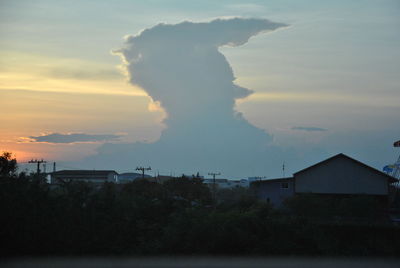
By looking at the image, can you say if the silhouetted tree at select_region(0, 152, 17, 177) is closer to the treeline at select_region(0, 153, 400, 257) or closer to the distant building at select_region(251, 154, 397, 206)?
the treeline at select_region(0, 153, 400, 257)

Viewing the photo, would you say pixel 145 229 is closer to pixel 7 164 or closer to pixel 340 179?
pixel 7 164

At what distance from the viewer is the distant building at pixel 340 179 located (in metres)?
46.1

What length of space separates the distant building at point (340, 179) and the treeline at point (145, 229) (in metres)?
27.7

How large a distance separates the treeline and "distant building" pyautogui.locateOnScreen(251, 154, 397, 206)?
90.8ft

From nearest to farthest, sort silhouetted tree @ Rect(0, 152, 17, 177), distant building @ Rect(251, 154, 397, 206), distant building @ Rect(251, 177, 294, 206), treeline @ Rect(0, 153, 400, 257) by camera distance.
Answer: treeline @ Rect(0, 153, 400, 257) → silhouetted tree @ Rect(0, 152, 17, 177) → distant building @ Rect(251, 154, 397, 206) → distant building @ Rect(251, 177, 294, 206)

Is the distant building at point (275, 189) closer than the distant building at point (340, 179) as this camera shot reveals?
No

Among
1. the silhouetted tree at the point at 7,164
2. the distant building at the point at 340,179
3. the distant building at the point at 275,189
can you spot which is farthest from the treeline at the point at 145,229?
the distant building at the point at 275,189

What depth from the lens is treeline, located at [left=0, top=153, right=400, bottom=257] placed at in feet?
54.7

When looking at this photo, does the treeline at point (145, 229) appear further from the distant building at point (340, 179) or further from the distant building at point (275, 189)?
the distant building at point (275, 189)

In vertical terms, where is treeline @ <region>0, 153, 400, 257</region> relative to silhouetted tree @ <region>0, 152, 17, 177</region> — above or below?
below

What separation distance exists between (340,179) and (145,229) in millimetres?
31998

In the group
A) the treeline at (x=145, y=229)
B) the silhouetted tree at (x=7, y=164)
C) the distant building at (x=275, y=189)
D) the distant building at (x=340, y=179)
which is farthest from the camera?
the distant building at (x=275, y=189)

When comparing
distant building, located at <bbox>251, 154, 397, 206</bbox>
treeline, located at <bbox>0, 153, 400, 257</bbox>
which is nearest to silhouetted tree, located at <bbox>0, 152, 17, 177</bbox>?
treeline, located at <bbox>0, 153, 400, 257</bbox>

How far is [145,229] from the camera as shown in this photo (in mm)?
18219
